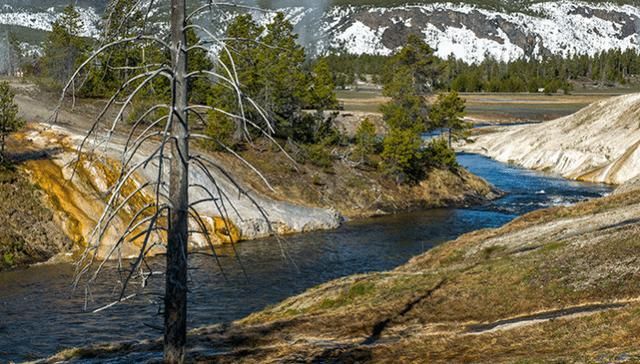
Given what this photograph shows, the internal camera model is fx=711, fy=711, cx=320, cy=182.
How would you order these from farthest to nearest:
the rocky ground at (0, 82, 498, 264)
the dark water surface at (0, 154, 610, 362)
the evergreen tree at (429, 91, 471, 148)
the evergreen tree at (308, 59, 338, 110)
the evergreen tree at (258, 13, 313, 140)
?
the evergreen tree at (429, 91, 471, 148) → the evergreen tree at (308, 59, 338, 110) → the evergreen tree at (258, 13, 313, 140) → the rocky ground at (0, 82, 498, 264) → the dark water surface at (0, 154, 610, 362)

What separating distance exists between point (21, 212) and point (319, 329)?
2784cm

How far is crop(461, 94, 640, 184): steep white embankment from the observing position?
74.1m

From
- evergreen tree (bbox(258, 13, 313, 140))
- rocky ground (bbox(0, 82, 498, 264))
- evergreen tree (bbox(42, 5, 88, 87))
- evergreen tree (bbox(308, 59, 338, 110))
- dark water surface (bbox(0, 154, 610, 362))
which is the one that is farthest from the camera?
evergreen tree (bbox(308, 59, 338, 110))

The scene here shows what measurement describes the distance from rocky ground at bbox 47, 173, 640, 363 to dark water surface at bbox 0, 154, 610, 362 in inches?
90.1

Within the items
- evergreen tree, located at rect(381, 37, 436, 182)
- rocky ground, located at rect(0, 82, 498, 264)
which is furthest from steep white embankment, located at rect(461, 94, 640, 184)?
evergreen tree, located at rect(381, 37, 436, 182)

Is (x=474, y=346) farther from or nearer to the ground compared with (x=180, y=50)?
nearer to the ground

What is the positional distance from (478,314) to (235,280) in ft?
57.5

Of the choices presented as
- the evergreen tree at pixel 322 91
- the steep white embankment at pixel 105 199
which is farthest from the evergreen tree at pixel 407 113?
the steep white embankment at pixel 105 199

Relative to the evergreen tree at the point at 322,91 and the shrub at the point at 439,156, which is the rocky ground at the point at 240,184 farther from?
the evergreen tree at the point at 322,91

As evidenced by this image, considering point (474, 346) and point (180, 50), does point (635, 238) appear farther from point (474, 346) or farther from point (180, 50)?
point (180, 50)

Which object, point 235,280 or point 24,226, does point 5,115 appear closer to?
point 24,226

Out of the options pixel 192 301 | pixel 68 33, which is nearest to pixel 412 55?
pixel 68 33

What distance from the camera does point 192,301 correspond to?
32.0 meters

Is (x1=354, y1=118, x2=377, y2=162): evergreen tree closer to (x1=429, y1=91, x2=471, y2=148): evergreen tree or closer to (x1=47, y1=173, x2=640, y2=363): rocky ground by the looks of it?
(x1=429, y1=91, x2=471, y2=148): evergreen tree
